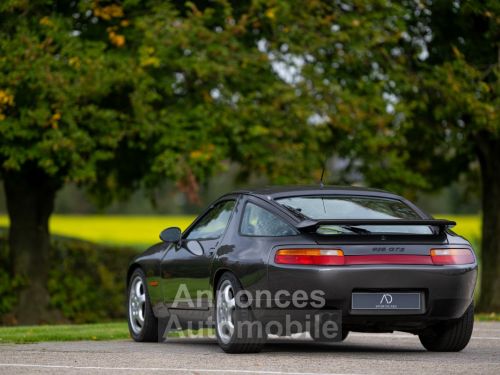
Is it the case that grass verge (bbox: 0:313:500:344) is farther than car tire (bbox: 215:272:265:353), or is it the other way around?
grass verge (bbox: 0:313:500:344)

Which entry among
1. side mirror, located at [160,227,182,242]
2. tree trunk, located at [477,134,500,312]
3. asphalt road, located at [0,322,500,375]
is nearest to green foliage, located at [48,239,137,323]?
tree trunk, located at [477,134,500,312]

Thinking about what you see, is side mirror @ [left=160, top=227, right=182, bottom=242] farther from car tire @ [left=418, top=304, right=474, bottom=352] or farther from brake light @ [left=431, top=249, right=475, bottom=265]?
brake light @ [left=431, top=249, right=475, bottom=265]

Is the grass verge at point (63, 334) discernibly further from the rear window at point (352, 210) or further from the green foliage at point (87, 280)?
the green foliage at point (87, 280)

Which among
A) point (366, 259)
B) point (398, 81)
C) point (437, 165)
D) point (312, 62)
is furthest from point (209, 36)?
point (366, 259)

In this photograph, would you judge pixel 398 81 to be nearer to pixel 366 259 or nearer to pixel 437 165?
pixel 437 165

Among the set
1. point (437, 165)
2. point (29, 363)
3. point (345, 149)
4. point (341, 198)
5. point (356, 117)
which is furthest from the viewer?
point (437, 165)

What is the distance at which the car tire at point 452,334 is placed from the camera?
10.8 meters

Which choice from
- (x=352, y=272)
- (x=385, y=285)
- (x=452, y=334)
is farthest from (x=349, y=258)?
(x=452, y=334)

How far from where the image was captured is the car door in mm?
11297

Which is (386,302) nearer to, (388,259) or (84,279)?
(388,259)

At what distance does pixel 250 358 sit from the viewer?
33.4 feet

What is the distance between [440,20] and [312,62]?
2398 millimetres

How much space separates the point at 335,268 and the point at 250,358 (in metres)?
1.01

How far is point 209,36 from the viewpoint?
68.5 feet
